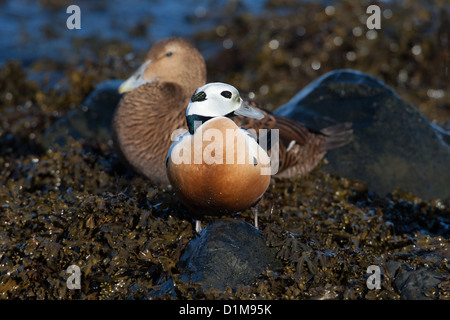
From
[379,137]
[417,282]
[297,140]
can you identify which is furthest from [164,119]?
[417,282]

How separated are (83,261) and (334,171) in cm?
282

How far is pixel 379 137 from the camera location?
17.7 feet

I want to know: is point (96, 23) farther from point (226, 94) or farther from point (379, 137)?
point (226, 94)

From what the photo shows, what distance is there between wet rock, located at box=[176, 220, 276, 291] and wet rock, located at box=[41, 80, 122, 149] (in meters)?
2.96

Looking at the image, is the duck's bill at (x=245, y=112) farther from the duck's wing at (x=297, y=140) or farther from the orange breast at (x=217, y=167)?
the duck's wing at (x=297, y=140)

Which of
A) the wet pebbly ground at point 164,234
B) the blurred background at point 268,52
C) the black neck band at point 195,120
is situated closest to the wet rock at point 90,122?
the wet pebbly ground at point 164,234

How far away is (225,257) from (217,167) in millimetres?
577

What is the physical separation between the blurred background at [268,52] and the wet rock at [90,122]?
0.68 m

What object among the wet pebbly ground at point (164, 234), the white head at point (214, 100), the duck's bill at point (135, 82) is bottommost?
the wet pebbly ground at point (164, 234)

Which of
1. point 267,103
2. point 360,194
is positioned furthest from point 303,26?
point 360,194

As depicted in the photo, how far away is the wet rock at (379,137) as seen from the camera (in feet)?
17.0

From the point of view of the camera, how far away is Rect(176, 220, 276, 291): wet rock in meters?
3.16

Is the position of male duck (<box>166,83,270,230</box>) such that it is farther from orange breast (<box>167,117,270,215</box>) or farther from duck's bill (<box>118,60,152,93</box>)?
duck's bill (<box>118,60,152,93</box>)

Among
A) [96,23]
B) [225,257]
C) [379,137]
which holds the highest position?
Answer: [96,23]
